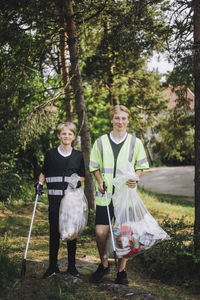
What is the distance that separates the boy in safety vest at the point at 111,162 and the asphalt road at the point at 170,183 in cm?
1254

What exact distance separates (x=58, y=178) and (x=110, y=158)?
0.67 m

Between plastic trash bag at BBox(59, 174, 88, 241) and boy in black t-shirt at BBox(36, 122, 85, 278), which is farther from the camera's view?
boy in black t-shirt at BBox(36, 122, 85, 278)

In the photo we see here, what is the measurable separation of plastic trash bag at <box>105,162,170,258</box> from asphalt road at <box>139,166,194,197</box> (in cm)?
1253

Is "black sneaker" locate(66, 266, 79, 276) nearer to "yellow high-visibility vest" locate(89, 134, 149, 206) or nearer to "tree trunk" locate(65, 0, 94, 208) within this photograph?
"yellow high-visibility vest" locate(89, 134, 149, 206)

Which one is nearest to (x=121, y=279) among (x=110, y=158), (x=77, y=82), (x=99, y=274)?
(x=99, y=274)

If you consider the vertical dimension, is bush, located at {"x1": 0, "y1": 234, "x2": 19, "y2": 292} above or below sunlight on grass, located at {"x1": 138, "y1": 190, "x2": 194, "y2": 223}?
above

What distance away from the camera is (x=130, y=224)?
12.2 feet

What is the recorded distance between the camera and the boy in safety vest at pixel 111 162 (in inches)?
150

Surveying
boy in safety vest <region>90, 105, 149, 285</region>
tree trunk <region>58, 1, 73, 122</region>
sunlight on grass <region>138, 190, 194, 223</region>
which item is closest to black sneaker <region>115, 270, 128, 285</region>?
boy in safety vest <region>90, 105, 149, 285</region>

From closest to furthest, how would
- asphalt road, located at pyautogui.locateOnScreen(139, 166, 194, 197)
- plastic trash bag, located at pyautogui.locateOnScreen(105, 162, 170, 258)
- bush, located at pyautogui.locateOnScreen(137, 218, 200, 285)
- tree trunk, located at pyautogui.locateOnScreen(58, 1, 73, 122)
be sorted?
plastic trash bag, located at pyautogui.locateOnScreen(105, 162, 170, 258) < bush, located at pyautogui.locateOnScreen(137, 218, 200, 285) < tree trunk, located at pyautogui.locateOnScreen(58, 1, 73, 122) < asphalt road, located at pyautogui.locateOnScreen(139, 166, 194, 197)

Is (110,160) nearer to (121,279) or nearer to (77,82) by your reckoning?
(121,279)

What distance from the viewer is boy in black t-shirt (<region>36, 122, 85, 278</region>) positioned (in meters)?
3.84

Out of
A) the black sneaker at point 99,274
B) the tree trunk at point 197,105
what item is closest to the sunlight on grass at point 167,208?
the tree trunk at point 197,105

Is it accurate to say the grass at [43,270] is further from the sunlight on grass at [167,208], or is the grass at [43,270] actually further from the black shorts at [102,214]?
the sunlight on grass at [167,208]
